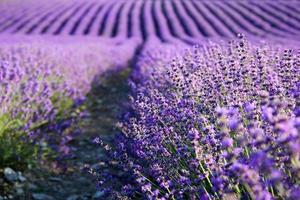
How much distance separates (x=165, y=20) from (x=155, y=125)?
13.2 metres

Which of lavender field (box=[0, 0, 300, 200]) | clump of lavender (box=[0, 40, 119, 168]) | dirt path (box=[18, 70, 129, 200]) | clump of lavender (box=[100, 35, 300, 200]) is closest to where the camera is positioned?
lavender field (box=[0, 0, 300, 200])

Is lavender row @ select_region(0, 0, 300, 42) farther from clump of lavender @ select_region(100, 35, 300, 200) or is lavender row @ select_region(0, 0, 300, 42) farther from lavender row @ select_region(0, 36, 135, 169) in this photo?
clump of lavender @ select_region(100, 35, 300, 200)

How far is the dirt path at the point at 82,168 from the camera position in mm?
3523

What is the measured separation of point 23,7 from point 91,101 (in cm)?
1498

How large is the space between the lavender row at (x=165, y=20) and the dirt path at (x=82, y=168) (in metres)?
5.83

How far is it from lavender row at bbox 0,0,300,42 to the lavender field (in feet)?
14.3

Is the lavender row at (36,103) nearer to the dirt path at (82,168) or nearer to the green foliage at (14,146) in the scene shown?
the green foliage at (14,146)

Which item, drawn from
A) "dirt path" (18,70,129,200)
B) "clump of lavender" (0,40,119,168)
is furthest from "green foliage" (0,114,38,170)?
"dirt path" (18,70,129,200)

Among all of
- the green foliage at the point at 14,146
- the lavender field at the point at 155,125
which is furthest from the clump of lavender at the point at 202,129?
the green foliage at the point at 14,146

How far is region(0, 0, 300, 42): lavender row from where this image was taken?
42.3 ft

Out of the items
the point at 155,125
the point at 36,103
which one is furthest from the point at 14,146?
the point at 155,125

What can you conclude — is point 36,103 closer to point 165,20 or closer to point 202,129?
point 202,129

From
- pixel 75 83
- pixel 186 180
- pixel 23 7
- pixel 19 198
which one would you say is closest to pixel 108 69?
pixel 75 83

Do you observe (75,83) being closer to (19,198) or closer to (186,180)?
(19,198)
